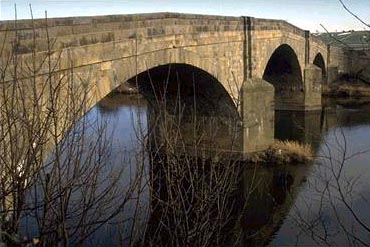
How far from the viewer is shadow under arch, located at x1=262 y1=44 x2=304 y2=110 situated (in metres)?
29.8

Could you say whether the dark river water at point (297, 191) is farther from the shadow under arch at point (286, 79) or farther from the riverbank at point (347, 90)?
the riverbank at point (347, 90)

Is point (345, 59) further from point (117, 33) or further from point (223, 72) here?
point (117, 33)

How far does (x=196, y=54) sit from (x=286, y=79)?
1563 cm

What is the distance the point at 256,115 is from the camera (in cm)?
1959

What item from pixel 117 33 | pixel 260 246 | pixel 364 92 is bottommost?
pixel 260 246

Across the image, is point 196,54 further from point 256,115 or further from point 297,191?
point 297,191

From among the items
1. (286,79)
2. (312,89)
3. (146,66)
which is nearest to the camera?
(146,66)

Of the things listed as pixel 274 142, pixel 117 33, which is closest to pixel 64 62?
pixel 117 33

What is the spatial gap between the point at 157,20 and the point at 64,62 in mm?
5367

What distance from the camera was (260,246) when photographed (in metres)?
12.2

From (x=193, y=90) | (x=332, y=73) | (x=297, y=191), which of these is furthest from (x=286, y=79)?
(x=297, y=191)

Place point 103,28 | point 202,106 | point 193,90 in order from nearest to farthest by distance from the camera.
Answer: point 103,28, point 193,90, point 202,106

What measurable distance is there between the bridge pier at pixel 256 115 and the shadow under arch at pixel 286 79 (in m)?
9.87

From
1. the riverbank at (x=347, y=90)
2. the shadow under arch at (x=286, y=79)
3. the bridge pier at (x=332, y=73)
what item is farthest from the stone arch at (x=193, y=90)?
the bridge pier at (x=332, y=73)
